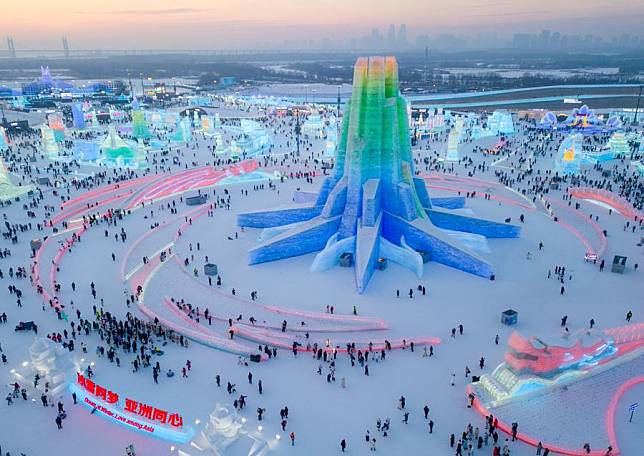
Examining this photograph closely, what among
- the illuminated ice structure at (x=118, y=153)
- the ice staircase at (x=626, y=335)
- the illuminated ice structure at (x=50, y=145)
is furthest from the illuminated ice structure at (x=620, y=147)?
the illuminated ice structure at (x=50, y=145)

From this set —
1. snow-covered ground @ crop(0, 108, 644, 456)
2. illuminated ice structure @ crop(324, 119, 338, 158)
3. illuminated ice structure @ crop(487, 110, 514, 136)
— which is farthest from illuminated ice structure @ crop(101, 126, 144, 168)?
illuminated ice structure @ crop(487, 110, 514, 136)

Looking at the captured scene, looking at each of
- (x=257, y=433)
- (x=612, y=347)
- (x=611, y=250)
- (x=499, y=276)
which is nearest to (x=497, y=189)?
(x=611, y=250)

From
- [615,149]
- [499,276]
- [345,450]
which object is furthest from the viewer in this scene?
[615,149]

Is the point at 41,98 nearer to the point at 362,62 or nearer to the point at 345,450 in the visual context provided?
the point at 362,62

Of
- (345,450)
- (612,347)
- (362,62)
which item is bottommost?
(345,450)

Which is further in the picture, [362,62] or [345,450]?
[362,62]

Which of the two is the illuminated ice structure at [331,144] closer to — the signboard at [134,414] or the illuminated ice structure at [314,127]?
the illuminated ice structure at [314,127]

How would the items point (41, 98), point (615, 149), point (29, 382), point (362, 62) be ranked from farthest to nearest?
point (41, 98) → point (615, 149) → point (362, 62) → point (29, 382)

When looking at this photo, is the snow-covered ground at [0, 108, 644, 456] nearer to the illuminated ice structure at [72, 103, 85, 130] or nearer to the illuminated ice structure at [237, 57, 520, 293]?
the illuminated ice structure at [237, 57, 520, 293]
